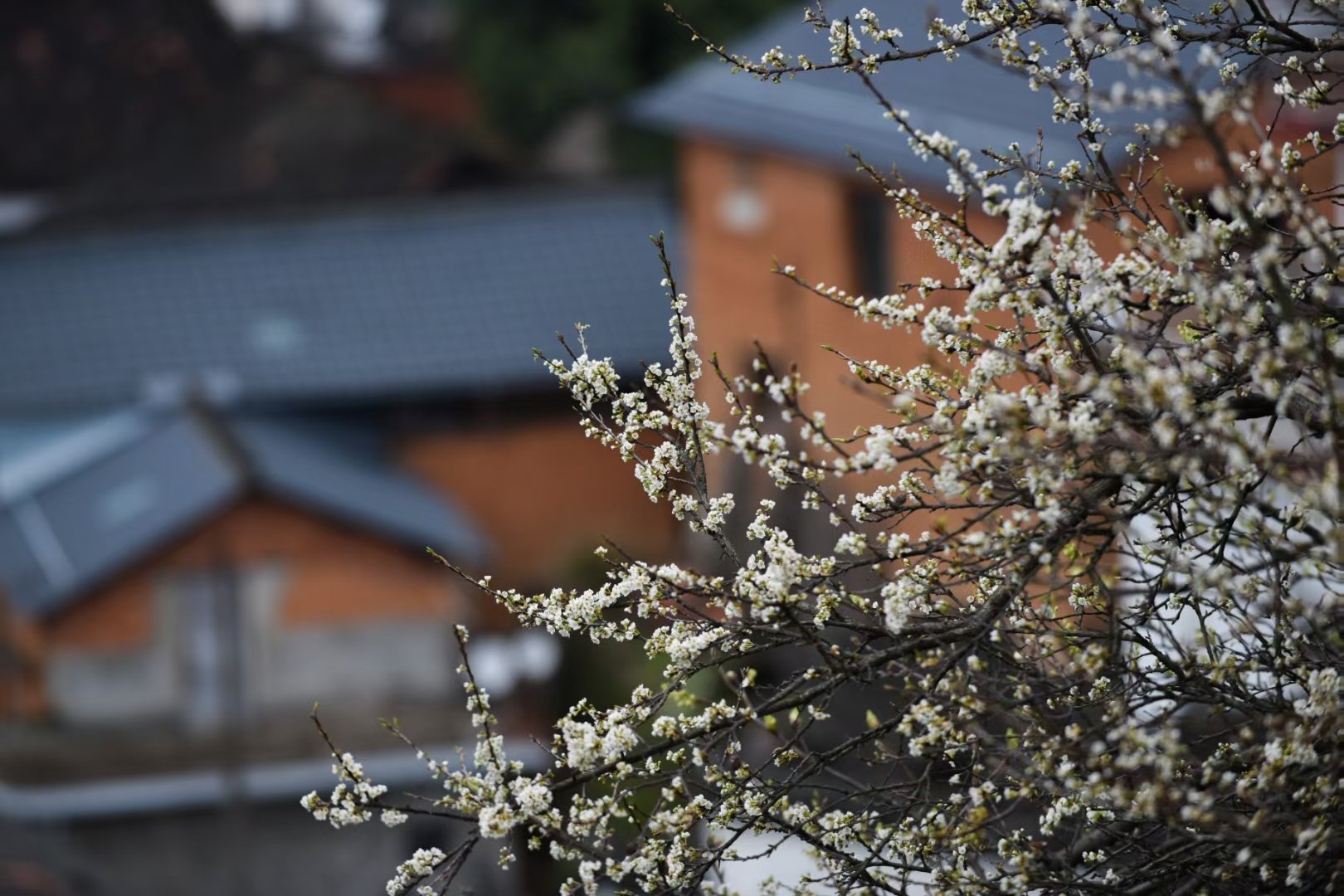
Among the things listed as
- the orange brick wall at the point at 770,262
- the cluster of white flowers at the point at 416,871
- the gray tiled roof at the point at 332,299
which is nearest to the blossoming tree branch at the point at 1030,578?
the cluster of white flowers at the point at 416,871

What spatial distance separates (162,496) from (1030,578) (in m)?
12.9

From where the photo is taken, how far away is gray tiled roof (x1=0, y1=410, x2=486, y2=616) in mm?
14586

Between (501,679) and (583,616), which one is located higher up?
(501,679)

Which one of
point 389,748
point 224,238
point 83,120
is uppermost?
point 83,120

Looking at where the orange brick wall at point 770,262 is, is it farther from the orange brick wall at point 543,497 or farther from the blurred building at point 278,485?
the orange brick wall at point 543,497

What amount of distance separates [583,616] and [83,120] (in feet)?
85.4

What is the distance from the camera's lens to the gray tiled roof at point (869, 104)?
18.1ft

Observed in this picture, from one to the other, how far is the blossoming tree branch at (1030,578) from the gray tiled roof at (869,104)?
0.42m

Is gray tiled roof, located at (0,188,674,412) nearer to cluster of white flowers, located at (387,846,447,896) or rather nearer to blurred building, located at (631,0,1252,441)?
blurred building, located at (631,0,1252,441)

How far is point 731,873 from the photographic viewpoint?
781 centimetres

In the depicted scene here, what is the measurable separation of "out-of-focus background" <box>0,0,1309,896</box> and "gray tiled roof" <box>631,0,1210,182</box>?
49 millimetres

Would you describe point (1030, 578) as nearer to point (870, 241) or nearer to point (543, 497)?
point (870, 241)

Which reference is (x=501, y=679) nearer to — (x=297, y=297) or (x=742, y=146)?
(x=742, y=146)

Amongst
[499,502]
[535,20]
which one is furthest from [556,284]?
[535,20]
